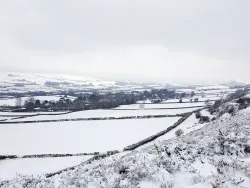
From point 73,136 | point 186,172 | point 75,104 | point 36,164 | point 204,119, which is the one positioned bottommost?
point 75,104

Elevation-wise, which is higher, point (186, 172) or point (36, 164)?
point (186, 172)

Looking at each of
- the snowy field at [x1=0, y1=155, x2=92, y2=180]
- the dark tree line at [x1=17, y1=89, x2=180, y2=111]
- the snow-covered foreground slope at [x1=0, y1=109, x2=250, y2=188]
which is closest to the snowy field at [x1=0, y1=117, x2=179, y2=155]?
the snowy field at [x1=0, y1=155, x2=92, y2=180]

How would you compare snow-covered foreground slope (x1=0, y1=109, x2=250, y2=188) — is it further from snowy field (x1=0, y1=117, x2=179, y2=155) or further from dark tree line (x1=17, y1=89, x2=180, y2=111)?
dark tree line (x1=17, y1=89, x2=180, y2=111)

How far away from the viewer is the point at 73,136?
48406 mm

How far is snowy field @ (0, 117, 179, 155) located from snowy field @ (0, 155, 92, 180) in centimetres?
353

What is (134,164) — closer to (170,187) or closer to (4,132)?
(170,187)

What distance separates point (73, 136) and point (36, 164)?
52.4ft

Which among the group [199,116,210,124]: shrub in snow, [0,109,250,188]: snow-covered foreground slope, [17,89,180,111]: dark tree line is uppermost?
[0,109,250,188]: snow-covered foreground slope

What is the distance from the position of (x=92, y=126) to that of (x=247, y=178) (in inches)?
2079

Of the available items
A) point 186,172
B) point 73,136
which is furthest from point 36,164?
point 186,172

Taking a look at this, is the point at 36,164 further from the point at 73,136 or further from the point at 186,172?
the point at 186,172

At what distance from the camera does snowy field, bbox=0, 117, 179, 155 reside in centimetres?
3997

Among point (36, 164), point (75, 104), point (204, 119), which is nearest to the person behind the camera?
point (36, 164)

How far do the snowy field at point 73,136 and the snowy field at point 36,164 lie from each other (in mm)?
3533
